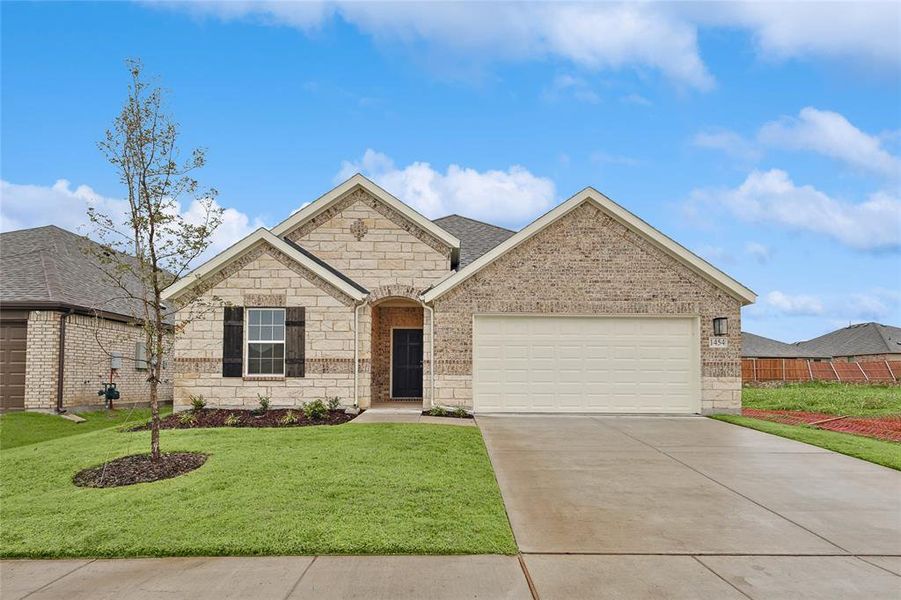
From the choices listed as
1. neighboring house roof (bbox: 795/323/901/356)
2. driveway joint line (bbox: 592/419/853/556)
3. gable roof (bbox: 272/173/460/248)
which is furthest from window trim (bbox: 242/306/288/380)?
neighboring house roof (bbox: 795/323/901/356)

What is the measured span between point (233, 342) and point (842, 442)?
13234 millimetres

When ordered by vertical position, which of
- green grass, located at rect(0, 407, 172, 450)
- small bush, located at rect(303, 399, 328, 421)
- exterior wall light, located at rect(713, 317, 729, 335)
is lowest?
green grass, located at rect(0, 407, 172, 450)

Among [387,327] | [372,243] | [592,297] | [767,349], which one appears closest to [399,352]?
[387,327]

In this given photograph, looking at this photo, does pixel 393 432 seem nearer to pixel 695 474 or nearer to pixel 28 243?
pixel 695 474

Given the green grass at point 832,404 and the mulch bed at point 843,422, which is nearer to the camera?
the mulch bed at point 843,422

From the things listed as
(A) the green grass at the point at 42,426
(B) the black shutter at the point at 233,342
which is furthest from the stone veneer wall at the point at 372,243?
(A) the green grass at the point at 42,426

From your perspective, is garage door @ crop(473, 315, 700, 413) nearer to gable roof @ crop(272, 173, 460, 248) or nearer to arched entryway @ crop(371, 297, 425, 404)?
gable roof @ crop(272, 173, 460, 248)

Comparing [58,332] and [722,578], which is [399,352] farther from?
[722,578]

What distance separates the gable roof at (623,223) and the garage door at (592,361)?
1.19m

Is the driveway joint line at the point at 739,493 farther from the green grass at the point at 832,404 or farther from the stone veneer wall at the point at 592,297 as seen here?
the green grass at the point at 832,404

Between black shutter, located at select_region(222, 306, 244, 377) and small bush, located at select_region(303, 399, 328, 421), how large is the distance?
2.05 m

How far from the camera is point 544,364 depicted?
15359 mm

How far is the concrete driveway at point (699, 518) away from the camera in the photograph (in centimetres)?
500

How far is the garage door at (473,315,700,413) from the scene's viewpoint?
15.3 m
